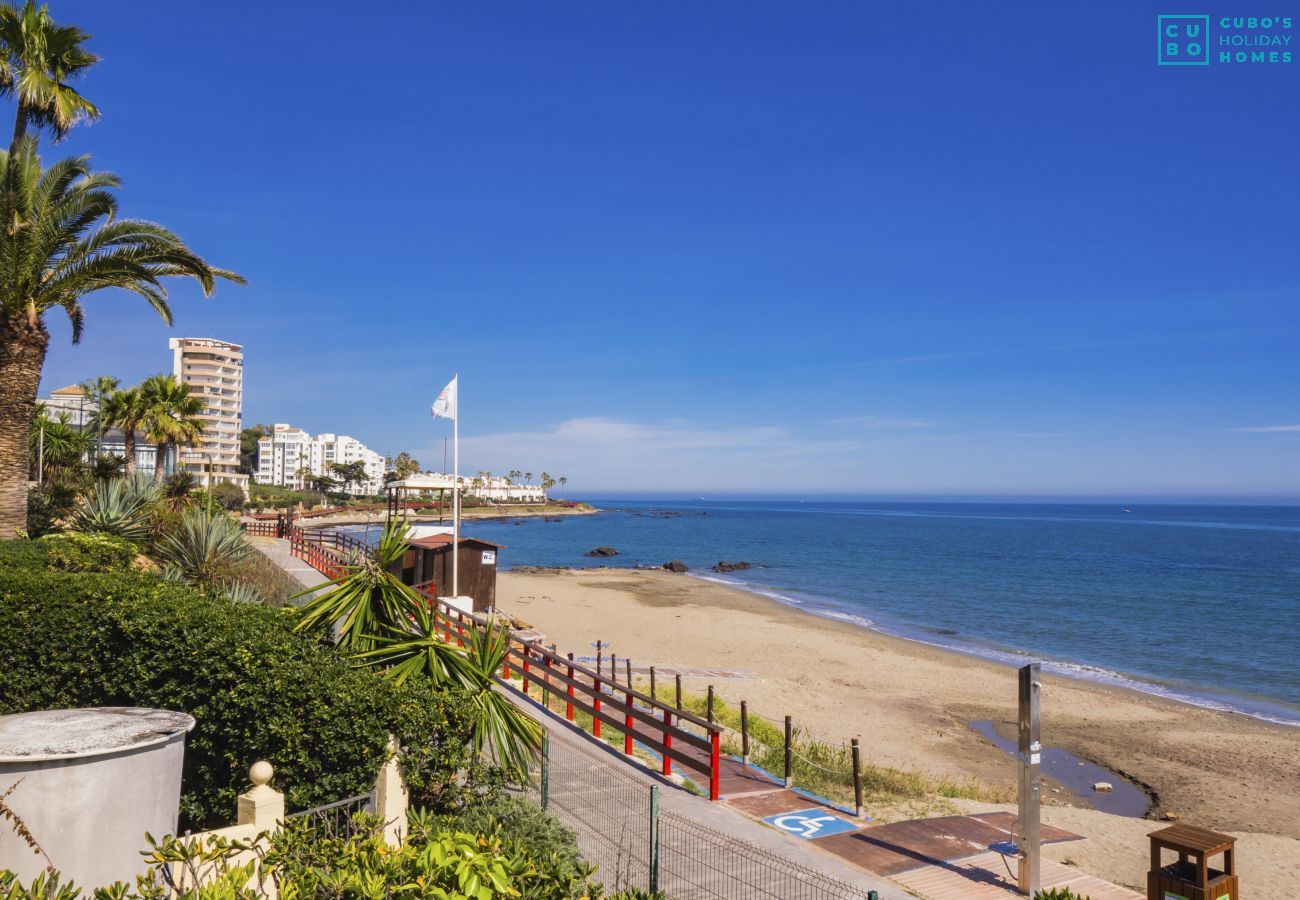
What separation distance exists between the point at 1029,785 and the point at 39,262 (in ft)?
54.6

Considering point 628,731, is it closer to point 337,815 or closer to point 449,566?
point 337,815

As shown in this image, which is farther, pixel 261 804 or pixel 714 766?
pixel 714 766

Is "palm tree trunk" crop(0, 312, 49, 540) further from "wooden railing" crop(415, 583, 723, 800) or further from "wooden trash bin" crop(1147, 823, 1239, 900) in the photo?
"wooden trash bin" crop(1147, 823, 1239, 900)

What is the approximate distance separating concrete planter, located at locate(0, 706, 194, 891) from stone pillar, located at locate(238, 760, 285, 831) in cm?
53

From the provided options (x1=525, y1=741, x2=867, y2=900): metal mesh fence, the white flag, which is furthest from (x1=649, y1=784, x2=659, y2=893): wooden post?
the white flag

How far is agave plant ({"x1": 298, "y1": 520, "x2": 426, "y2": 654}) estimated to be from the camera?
31.2 feet

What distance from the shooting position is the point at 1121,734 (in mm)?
21797

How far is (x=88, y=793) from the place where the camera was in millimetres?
5793

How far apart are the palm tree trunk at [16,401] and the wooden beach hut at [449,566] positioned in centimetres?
1084

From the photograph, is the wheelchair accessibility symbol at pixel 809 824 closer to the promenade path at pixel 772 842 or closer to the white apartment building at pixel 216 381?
A: the promenade path at pixel 772 842

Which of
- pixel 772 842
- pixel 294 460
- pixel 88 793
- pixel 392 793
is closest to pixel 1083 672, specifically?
pixel 772 842

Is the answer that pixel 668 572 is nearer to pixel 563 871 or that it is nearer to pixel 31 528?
pixel 31 528

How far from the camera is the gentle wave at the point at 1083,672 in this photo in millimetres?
25344

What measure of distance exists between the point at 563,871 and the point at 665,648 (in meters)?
28.5
